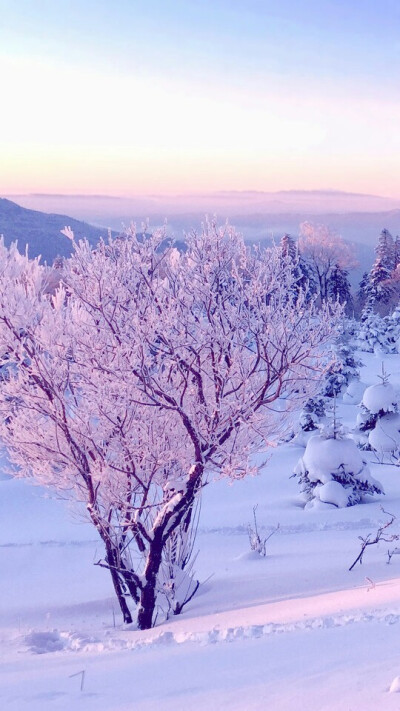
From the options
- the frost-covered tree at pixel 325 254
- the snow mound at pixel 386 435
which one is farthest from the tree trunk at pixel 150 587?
the frost-covered tree at pixel 325 254

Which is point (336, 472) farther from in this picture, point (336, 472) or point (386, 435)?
point (386, 435)

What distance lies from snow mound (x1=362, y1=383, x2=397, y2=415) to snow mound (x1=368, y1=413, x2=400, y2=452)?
28 cm

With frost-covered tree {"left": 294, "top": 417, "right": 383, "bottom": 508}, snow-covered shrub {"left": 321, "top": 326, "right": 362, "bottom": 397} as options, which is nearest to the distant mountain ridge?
snow-covered shrub {"left": 321, "top": 326, "right": 362, "bottom": 397}

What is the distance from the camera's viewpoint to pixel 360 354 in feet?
128

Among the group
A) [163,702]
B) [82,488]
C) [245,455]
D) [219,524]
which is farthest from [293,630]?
[219,524]

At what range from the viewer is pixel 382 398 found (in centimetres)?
1831

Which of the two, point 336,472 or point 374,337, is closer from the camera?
point 336,472

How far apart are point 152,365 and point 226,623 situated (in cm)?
309

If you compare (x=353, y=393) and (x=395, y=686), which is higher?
(x=395, y=686)

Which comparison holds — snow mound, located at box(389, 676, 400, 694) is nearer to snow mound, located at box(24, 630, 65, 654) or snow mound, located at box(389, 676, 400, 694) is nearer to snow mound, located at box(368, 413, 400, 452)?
snow mound, located at box(24, 630, 65, 654)

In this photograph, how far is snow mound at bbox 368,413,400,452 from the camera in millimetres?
18156

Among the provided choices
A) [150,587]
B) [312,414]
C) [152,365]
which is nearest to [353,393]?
[312,414]

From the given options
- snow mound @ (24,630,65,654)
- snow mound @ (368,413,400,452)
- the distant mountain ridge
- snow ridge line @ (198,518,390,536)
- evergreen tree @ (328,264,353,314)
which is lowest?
snow ridge line @ (198,518,390,536)

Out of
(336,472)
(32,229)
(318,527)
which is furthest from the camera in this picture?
(32,229)
